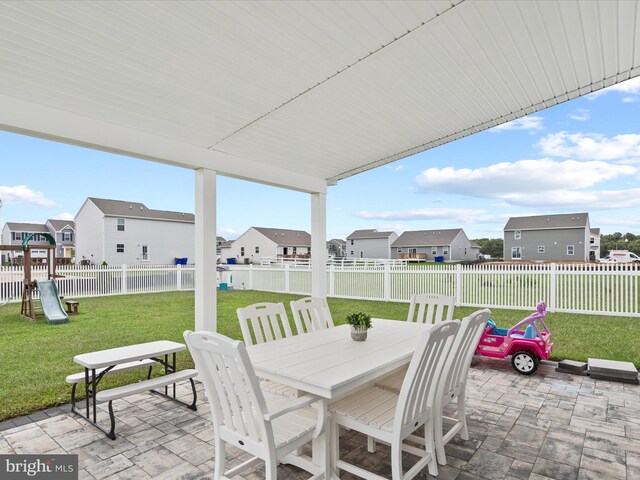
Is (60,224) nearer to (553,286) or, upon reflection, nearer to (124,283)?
(124,283)

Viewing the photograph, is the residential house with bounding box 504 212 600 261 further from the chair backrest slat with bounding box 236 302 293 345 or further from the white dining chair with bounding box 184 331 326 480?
the white dining chair with bounding box 184 331 326 480

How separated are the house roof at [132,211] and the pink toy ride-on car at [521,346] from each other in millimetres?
20112

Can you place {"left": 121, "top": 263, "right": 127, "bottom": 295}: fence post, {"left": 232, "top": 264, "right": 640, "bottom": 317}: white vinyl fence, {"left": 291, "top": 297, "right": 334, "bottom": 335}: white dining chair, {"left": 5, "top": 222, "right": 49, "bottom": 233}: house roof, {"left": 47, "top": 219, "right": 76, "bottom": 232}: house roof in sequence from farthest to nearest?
1. {"left": 5, "top": 222, "right": 49, "bottom": 233}: house roof
2. {"left": 47, "top": 219, "right": 76, "bottom": 232}: house roof
3. {"left": 121, "top": 263, "right": 127, "bottom": 295}: fence post
4. {"left": 232, "top": 264, "right": 640, "bottom": 317}: white vinyl fence
5. {"left": 291, "top": 297, "right": 334, "bottom": 335}: white dining chair

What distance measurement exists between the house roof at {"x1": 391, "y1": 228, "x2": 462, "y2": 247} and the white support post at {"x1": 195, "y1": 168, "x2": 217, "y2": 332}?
28984 mm

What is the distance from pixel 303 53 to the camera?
7.59 feet

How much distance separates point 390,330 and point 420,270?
20.4ft

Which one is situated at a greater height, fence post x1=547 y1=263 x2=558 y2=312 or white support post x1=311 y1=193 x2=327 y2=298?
white support post x1=311 y1=193 x2=327 y2=298

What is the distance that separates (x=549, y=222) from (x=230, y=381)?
27524 millimetres

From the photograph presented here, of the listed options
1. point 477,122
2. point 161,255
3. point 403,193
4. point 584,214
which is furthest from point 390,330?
point 584,214

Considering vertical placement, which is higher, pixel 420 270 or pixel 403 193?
pixel 403 193

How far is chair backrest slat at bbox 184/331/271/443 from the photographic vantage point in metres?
1.68

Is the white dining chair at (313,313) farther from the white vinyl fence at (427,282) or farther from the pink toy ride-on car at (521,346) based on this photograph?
the white vinyl fence at (427,282)

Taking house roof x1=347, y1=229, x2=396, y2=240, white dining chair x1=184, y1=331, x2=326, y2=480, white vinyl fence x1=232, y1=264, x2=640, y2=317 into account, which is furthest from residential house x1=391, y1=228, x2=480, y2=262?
white dining chair x1=184, y1=331, x2=326, y2=480

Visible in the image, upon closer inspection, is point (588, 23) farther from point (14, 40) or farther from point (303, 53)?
point (14, 40)
